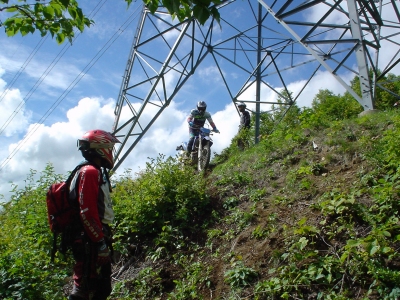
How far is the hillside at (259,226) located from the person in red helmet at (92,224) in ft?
4.39

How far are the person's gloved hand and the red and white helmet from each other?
0.88 meters

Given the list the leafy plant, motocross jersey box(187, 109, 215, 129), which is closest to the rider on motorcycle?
motocross jersey box(187, 109, 215, 129)

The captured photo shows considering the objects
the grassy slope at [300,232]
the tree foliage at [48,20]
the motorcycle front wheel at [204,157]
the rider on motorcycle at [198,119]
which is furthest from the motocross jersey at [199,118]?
the tree foliage at [48,20]

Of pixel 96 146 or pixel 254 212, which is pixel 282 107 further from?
pixel 96 146

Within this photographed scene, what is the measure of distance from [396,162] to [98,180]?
12.6 ft

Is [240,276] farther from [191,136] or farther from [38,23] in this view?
[191,136]

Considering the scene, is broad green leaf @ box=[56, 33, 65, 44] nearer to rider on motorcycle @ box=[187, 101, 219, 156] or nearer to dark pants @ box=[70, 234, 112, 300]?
dark pants @ box=[70, 234, 112, 300]

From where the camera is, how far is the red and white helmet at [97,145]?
443 centimetres

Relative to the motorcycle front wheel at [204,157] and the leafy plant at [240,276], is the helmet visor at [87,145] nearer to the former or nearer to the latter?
the leafy plant at [240,276]

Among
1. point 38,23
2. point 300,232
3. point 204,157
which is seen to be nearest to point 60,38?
point 38,23

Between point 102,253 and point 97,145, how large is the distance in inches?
44.7

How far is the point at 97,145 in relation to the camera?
4438 millimetres

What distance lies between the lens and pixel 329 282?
4129 mm

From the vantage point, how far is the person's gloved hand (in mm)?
4098
